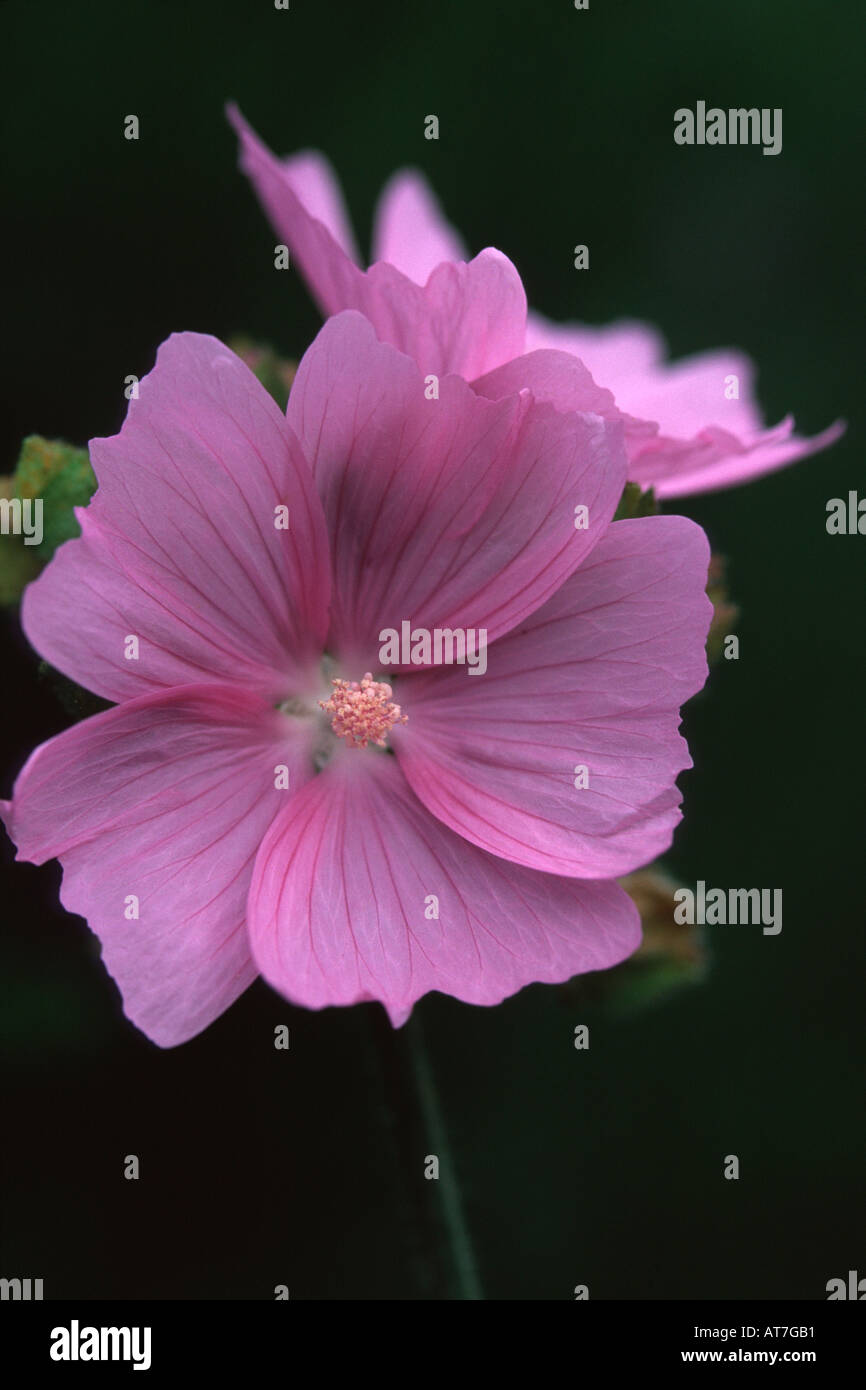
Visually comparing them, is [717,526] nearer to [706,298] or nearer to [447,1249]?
[706,298]

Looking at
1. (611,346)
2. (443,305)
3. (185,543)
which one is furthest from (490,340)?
(611,346)

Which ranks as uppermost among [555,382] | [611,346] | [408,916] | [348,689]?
[611,346]

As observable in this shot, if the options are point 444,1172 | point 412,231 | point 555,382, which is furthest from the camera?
point 412,231

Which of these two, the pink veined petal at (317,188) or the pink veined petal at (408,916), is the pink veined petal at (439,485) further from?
the pink veined petal at (317,188)

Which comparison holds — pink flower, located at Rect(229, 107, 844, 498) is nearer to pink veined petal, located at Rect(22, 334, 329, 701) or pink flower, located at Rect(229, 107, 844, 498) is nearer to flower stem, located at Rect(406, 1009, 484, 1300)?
pink veined petal, located at Rect(22, 334, 329, 701)

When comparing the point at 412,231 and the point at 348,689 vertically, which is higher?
the point at 412,231

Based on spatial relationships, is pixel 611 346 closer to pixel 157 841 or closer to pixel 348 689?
pixel 348 689
